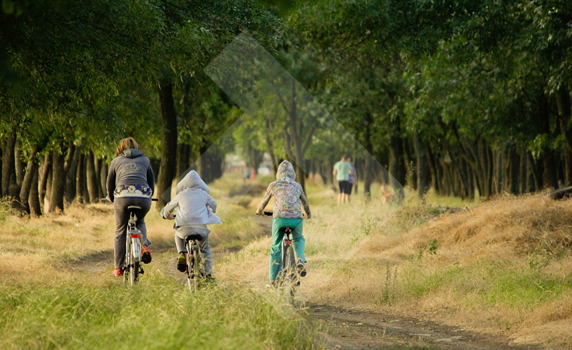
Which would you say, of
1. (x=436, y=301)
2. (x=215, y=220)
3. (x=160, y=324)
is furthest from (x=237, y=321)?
(x=436, y=301)

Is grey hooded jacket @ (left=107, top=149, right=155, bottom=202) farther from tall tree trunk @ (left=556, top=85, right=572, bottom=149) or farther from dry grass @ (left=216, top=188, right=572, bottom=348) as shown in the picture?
tall tree trunk @ (left=556, top=85, right=572, bottom=149)

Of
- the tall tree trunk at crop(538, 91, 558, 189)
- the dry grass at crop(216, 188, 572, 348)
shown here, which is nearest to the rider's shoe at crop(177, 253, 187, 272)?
the dry grass at crop(216, 188, 572, 348)

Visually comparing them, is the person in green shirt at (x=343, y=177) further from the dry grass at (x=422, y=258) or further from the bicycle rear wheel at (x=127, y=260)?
the bicycle rear wheel at (x=127, y=260)

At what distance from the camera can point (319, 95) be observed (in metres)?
25.7

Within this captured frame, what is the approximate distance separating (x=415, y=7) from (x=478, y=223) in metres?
4.86

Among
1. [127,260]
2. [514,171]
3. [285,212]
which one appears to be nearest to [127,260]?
[127,260]

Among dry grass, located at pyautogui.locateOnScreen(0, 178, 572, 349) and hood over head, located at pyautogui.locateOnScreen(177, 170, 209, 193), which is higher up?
hood over head, located at pyautogui.locateOnScreen(177, 170, 209, 193)

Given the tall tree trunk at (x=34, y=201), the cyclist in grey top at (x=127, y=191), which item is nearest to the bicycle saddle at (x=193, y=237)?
the cyclist in grey top at (x=127, y=191)

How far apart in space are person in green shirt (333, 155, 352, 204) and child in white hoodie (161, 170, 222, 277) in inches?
341

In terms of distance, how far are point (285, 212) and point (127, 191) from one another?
2.18 m

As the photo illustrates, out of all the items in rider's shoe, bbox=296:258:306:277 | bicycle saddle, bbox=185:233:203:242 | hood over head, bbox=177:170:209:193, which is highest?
hood over head, bbox=177:170:209:193

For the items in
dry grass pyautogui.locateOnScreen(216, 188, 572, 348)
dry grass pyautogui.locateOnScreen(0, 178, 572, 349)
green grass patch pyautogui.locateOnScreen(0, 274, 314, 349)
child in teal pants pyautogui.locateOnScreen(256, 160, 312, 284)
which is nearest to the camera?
green grass patch pyautogui.locateOnScreen(0, 274, 314, 349)

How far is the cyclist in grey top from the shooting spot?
8875 millimetres

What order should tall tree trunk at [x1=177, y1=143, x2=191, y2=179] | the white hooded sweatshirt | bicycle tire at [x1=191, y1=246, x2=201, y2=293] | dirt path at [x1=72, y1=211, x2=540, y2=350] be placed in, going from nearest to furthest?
dirt path at [x1=72, y1=211, x2=540, y2=350]
bicycle tire at [x1=191, y1=246, x2=201, y2=293]
the white hooded sweatshirt
tall tree trunk at [x1=177, y1=143, x2=191, y2=179]
